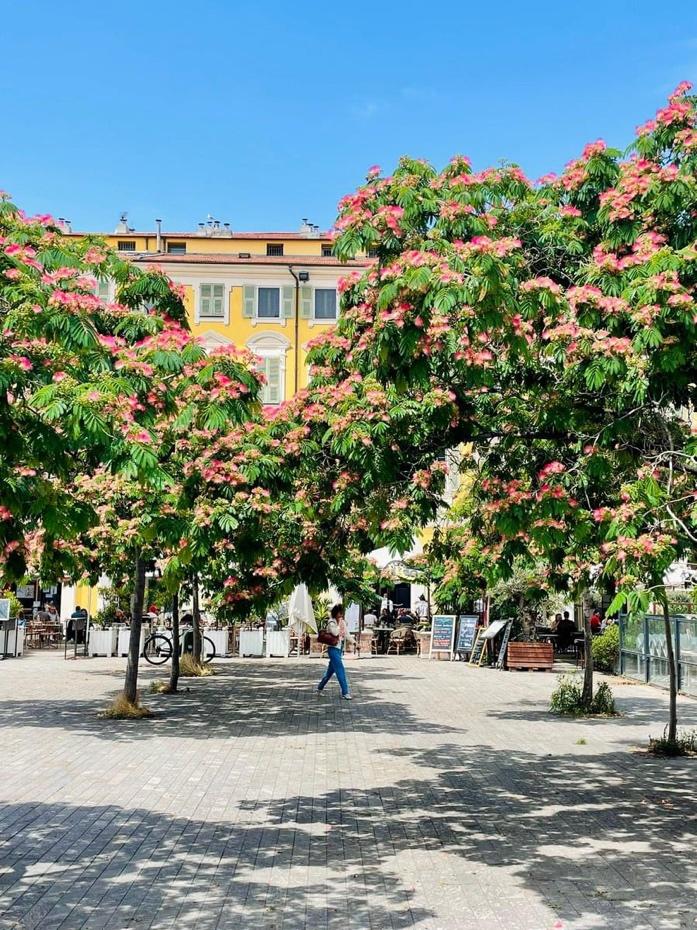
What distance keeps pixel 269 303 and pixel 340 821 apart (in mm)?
42925

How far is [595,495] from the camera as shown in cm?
982

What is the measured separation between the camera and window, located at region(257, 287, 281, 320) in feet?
167

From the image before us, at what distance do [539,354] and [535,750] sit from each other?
A: 6.94 metres

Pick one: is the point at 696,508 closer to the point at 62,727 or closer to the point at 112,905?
the point at 112,905

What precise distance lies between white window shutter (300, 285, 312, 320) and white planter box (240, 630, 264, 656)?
21.4 metres

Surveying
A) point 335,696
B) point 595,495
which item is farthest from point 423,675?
point 595,495

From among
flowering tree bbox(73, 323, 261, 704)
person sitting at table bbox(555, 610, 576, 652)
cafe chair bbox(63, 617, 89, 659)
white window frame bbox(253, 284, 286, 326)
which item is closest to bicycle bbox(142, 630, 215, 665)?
cafe chair bbox(63, 617, 89, 659)

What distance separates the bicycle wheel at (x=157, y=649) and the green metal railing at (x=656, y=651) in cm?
1124

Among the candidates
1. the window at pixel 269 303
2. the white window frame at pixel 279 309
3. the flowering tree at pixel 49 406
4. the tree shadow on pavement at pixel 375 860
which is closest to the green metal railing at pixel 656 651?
the tree shadow on pavement at pixel 375 860

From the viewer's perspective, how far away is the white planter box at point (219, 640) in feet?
104

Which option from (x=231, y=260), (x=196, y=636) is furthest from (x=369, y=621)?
(x=231, y=260)

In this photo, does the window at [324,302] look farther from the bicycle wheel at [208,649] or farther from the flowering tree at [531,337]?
the flowering tree at [531,337]

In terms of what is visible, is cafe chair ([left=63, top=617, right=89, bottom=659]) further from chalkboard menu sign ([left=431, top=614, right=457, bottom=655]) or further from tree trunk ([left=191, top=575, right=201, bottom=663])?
chalkboard menu sign ([left=431, top=614, right=457, bottom=655])

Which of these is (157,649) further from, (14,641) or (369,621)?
(369,621)
